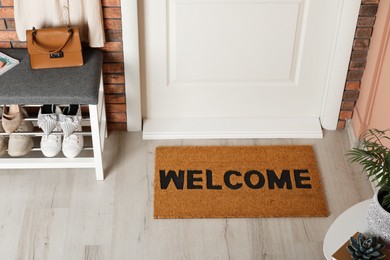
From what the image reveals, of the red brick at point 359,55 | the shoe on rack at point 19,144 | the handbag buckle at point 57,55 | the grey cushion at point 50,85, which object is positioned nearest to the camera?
the grey cushion at point 50,85

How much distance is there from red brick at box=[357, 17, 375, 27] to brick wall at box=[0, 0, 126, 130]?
1.15 m

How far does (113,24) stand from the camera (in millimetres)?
2785

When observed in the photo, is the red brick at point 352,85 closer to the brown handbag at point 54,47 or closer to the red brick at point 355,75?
the red brick at point 355,75

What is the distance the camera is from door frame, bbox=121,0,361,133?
2763 mm

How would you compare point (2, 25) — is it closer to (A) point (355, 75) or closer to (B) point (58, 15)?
(B) point (58, 15)

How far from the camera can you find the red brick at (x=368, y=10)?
2787mm

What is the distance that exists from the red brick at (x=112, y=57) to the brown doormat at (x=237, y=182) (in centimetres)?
50

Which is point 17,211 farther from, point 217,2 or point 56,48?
point 217,2

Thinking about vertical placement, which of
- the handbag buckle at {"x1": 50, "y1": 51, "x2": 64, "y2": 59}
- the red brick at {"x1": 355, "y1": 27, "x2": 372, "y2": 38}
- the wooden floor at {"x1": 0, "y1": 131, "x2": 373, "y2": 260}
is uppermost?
the red brick at {"x1": 355, "y1": 27, "x2": 372, "y2": 38}

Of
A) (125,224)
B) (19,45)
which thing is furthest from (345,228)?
(19,45)

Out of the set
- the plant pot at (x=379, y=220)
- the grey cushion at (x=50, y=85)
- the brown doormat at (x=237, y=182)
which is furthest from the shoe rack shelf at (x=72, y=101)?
the plant pot at (x=379, y=220)

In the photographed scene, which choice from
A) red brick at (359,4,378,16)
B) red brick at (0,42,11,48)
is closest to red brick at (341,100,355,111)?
red brick at (359,4,378,16)

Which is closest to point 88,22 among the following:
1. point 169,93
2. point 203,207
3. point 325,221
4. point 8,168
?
point 169,93

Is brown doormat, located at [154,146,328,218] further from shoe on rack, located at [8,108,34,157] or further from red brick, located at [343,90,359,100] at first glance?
shoe on rack, located at [8,108,34,157]
